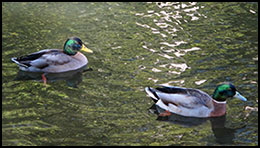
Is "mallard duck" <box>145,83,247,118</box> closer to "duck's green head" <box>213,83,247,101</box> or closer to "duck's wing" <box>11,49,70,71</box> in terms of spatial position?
"duck's green head" <box>213,83,247,101</box>

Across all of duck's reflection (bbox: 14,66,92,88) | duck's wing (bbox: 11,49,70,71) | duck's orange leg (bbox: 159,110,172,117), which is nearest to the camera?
duck's orange leg (bbox: 159,110,172,117)

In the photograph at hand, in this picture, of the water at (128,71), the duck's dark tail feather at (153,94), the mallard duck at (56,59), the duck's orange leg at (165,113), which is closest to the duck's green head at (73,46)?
the mallard duck at (56,59)

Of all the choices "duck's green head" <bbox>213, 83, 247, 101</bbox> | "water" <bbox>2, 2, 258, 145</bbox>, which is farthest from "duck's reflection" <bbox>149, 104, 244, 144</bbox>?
"duck's green head" <bbox>213, 83, 247, 101</bbox>

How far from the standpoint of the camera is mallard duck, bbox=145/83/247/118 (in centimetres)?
862

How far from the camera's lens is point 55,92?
9.61 meters

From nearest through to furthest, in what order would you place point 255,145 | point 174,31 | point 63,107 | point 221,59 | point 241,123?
point 255,145 → point 241,123 → point 63,107 → point 221,59 → point 174,31

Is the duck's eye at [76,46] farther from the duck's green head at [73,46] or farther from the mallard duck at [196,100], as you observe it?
the mallard duck at [196,100]

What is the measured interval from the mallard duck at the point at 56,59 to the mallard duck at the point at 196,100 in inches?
116

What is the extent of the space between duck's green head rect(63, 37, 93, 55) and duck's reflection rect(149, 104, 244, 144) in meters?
3.05

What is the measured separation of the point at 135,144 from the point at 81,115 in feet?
4.55

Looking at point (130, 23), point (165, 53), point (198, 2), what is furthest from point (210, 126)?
point (198, 2)

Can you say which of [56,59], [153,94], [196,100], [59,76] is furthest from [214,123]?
[56,59]

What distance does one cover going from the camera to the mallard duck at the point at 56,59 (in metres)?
10.6

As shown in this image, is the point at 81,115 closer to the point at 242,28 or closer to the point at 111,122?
the point at 111,122
